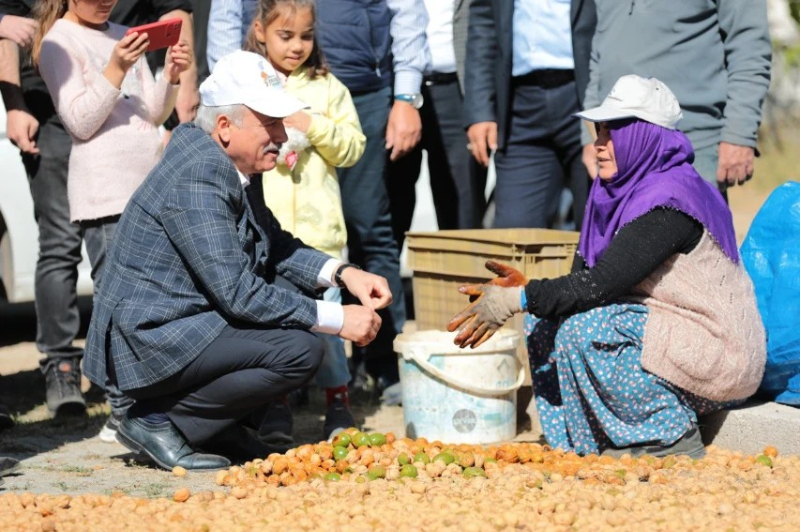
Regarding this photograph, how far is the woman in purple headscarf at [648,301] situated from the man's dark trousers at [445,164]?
1582 mm

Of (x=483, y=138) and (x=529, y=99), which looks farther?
(x=483, y=138)

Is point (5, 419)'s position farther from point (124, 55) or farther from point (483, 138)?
point (483, 138)

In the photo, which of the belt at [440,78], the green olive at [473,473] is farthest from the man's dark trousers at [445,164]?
the green olive at [473,473]

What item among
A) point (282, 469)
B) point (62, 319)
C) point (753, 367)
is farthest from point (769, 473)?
point (62, 319)

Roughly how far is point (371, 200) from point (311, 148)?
567 millimetres

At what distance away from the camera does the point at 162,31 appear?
503 centimetres

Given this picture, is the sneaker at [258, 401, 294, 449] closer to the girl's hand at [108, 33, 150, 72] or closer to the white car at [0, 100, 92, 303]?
the girl's hand at [108, 33, 150, 72]

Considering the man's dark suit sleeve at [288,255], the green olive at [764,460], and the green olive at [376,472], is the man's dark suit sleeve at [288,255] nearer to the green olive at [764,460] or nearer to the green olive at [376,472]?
the green olive at [376,472]

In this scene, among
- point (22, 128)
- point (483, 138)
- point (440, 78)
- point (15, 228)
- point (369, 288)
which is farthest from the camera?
point (15, 228)

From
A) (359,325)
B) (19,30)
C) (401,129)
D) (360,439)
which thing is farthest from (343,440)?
(19,30)

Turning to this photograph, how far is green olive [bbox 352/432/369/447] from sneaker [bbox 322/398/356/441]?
1.70ft

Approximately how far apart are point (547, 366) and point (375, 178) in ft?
4.34

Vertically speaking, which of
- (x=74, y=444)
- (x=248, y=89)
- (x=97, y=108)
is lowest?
(x=74, y=444)

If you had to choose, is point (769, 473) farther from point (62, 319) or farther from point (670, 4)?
point (62, 319)
